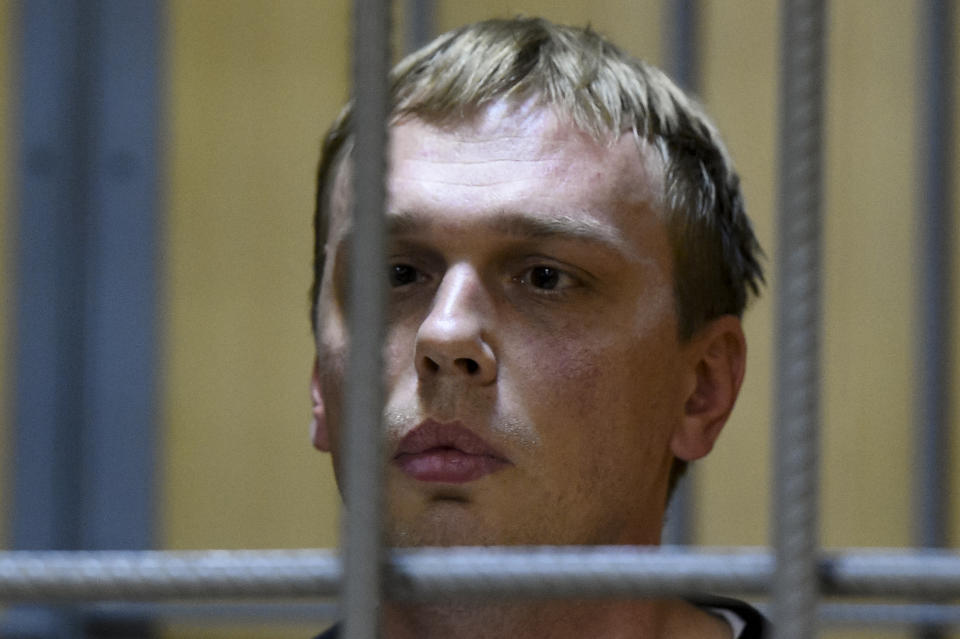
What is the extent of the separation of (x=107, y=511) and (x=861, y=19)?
5.50 feet

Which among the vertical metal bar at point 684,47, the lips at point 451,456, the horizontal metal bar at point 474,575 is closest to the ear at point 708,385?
the lips at point 451,456

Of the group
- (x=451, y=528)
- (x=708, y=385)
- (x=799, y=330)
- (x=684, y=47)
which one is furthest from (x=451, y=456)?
(x=684, y=47)

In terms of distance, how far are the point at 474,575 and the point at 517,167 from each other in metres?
0.54

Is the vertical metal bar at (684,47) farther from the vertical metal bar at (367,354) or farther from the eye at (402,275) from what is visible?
the vertical metal bar at (367,354)

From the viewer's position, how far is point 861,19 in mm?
2215

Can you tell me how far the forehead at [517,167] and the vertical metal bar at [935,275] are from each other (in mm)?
1337

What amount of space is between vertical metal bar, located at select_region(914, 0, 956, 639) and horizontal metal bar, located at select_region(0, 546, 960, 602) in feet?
6.03

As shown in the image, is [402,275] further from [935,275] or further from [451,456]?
[935,275]

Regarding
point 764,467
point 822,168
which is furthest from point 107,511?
point 822,168

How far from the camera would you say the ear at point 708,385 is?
99 centimetres

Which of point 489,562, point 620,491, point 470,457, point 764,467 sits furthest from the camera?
point 764,467

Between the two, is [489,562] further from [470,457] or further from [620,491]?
[620,491]

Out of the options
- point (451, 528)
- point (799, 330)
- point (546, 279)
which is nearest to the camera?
point (799, 330)

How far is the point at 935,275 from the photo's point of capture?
214 cm
